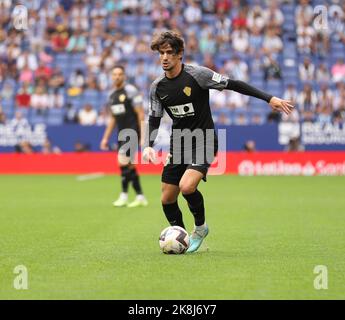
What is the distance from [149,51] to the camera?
103 feet

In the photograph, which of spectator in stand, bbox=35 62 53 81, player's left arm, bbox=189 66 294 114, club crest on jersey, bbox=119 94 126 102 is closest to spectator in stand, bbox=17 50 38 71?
spectator in stand, bbox=35 62 53 81

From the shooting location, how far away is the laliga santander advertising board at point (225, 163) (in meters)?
27.1

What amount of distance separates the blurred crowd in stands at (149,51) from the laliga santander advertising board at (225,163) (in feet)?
4.88

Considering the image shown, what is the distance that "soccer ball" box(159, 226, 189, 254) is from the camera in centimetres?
968

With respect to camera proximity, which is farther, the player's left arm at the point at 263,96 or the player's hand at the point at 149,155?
the player's hand at the point at 149,155

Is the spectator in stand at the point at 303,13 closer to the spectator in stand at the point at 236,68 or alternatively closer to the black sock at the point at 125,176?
the spectator in stand at the point at 236,68

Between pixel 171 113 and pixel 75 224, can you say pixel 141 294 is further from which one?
pixel 75 224

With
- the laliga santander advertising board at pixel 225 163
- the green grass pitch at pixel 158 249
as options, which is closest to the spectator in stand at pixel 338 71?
the laliga santander advertising board at pixel 225 163

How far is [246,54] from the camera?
103ft

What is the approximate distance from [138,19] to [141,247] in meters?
23.4

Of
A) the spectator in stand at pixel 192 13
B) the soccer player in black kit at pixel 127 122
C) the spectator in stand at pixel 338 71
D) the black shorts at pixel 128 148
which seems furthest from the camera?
the spectator in stand at pixel 192 13

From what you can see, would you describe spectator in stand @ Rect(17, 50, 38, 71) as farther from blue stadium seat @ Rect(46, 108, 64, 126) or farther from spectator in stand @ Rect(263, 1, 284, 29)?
spectator in stand @ Rect(263, 1, 284, 29)

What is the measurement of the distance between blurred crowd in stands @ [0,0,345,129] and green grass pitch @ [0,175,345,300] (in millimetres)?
10103
